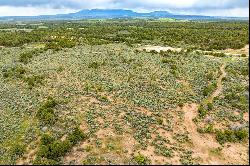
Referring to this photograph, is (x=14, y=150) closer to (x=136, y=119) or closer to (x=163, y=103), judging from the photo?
(x=136, y=119)

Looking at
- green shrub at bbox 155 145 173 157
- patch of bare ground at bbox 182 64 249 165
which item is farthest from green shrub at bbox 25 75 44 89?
green shrub at bbox 155 145 173 157

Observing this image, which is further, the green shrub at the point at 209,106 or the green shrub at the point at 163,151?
the green shrub at the point at 209,106

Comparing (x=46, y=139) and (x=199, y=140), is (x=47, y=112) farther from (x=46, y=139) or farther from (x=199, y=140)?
(x=199, y=140)

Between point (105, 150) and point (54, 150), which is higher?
point (54, 150)

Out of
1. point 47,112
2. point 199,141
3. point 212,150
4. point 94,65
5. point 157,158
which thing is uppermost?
point 94,65

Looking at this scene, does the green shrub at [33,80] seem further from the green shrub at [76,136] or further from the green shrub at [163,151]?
the green shrub at [163,151]

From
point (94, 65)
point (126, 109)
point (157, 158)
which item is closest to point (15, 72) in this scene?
point (94, 65)

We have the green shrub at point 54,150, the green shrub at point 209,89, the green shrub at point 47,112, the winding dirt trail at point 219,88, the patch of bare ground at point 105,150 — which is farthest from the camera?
the green shrub at point 209,89

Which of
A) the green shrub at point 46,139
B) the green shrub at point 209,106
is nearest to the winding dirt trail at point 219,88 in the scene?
the green shrub at point 209,106

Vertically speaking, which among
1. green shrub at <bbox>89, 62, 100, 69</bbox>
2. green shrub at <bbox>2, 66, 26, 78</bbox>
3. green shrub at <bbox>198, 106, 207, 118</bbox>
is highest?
green shrub at <bbox>89, 62, 100, 69</bbox>

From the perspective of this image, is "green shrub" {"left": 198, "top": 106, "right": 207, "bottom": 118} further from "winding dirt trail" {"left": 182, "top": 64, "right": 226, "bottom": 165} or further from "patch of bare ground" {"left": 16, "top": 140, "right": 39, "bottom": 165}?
"patch of bare ground" {"left": 16, "top": 140, "right": 39, "bottom": 165}
